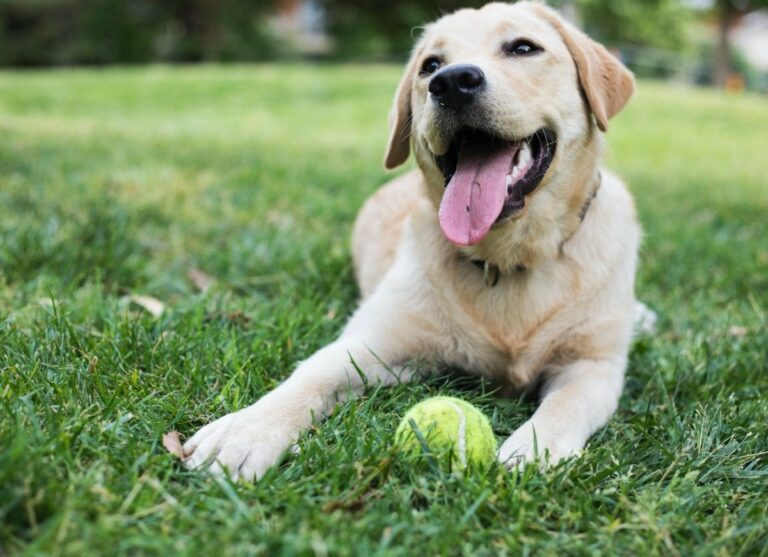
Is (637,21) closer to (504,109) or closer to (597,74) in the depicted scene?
(597,74)

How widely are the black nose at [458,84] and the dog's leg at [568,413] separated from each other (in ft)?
3.68

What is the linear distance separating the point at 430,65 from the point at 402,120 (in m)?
0.34

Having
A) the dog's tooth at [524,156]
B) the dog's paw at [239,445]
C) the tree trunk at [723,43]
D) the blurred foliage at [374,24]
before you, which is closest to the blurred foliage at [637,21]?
the tree trunk at [723,43]

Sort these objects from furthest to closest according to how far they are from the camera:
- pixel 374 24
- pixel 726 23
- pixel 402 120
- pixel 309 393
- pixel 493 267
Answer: pixel 726 23 → pixel 374 24 → pixel 402 120 → pixel 493 267 → pixel 309 393

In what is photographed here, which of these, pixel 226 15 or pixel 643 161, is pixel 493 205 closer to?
pixel 643 161

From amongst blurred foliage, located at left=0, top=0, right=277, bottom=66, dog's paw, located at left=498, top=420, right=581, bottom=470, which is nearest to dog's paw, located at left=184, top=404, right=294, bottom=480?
dog's paw, located at left=498, top=420, right=581, bottom=470

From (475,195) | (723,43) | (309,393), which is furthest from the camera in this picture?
(723,43)

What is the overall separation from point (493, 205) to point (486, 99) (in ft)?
1.29

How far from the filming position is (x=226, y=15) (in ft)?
96.7

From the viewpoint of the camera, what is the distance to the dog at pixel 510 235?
2912 millimetres

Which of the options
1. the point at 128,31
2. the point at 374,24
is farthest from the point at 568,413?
the point at 374,24

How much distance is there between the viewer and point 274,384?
112 inches

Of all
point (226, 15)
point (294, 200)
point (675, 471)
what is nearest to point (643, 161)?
point (294, 200)

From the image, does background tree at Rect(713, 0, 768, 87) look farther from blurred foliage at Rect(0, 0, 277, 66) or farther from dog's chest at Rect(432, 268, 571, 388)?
dog's chest at Rect(432, 268, 571, 388)
